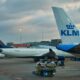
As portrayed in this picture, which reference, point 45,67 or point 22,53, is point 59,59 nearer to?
point 22,53

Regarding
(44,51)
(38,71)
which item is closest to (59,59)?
(44,51)

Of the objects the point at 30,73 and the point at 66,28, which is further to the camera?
the point at 30,73

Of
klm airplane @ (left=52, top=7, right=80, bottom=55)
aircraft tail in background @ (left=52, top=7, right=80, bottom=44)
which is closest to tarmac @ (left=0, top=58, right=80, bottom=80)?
klm airplane @ (left=52, top=7, right=80, bottom=55)

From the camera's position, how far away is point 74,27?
1353 inches

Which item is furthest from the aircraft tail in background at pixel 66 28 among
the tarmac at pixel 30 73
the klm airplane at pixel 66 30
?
the tarmac at pixel 30 73

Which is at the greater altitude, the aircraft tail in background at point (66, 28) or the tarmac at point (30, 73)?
the aircraft tail in background at point (66, 28)

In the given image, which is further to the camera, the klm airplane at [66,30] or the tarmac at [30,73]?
the klm airplane at [66,30]

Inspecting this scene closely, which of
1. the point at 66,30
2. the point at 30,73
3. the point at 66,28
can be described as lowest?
the point at 30,73

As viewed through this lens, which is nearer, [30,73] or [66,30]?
[66,30]

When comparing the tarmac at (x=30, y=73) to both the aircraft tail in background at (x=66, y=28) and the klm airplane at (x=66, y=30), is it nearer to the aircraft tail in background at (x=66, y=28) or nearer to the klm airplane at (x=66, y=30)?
the klm airplane at (x=66, y=30)

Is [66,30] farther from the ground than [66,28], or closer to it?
closer to it

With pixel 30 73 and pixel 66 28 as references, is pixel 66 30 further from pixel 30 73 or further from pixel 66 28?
pixel 30 73

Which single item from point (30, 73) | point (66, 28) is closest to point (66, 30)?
point (66, 28)

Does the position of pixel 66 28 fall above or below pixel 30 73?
above
